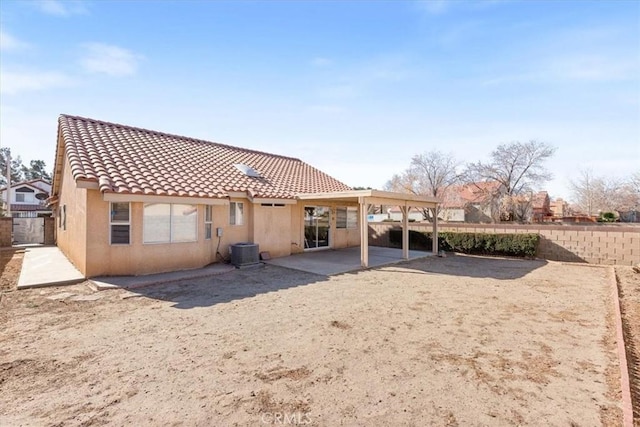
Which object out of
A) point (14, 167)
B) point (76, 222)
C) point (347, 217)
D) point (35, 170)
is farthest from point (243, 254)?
point (35, 170)

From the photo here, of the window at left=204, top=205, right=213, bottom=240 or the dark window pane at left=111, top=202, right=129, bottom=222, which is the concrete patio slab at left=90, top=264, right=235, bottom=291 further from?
the dark window pane at left=111, top=202, right=129, bottom=222

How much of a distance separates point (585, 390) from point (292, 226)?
11.3 meters

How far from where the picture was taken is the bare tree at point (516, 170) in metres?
29.6

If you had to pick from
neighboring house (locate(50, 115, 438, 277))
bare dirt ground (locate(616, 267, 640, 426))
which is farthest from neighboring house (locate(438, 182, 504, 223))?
bare dirt ground (locate(616, 267, 640, 426))

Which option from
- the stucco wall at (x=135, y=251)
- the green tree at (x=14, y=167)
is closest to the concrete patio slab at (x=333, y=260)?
the stucco wall at (x=135, y=251)

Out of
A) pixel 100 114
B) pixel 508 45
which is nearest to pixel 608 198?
pixel 508 45

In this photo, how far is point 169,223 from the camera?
9750mm

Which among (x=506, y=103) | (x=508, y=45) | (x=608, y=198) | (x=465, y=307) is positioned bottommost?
(x=465, y=307)

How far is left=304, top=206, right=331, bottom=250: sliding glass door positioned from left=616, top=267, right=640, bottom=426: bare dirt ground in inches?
423

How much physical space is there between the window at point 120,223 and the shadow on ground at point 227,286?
1.88m

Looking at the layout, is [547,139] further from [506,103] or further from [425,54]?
[425,54]

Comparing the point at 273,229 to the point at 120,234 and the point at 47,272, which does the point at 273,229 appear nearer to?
the point at 120,234

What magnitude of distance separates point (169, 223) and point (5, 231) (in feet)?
44.7

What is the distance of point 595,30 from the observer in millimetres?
8180
